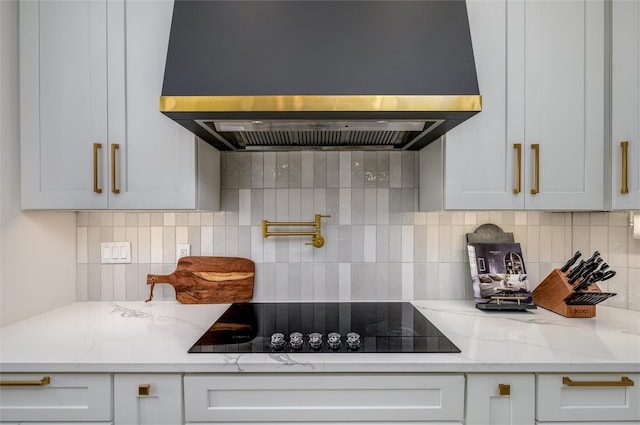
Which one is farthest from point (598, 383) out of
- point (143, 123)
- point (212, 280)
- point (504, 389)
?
point (143, 123)

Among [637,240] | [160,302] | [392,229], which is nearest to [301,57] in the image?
[392,229]

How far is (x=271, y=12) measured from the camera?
4.19ft

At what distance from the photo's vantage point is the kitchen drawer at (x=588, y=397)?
1141 mm

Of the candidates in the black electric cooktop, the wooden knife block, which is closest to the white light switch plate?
the black electric cooktop

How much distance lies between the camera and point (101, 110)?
58.5 inches

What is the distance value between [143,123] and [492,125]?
4.60 ft

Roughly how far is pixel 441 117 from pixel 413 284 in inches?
35.9

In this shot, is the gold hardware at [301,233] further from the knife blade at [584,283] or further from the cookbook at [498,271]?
the knife blade at [584,283]

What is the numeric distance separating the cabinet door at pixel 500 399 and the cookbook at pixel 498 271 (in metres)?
0.60

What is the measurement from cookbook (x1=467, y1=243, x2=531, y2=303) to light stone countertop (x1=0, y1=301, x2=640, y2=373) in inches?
4.1

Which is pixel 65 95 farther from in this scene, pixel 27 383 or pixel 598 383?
pixel 598 383

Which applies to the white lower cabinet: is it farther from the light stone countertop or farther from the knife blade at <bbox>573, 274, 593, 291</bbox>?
the knife blade at <bbox>573, 274, 593, 291</bbox>

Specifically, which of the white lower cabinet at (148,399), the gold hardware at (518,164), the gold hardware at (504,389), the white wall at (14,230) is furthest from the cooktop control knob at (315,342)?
the white wall at (14,230)

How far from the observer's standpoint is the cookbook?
1715 mm
